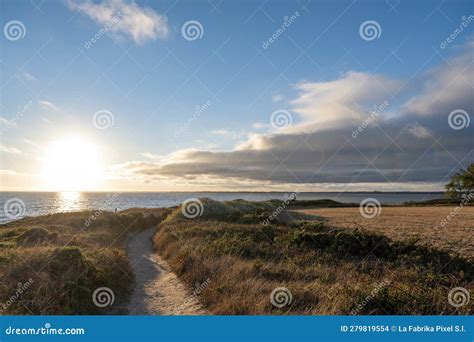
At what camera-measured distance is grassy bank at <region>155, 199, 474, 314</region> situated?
27.7 ft

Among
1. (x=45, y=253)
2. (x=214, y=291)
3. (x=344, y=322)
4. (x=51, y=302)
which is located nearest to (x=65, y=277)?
(x=51, y=302)

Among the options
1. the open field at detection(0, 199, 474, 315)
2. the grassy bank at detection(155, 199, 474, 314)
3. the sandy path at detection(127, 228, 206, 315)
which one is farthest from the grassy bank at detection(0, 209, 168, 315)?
the grassy bank at detection(155, 199, 474, 314)

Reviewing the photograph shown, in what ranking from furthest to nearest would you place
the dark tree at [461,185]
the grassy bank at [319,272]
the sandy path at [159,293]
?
the dark tree at [461,185] → the sandy path at [159,293] → the grassy bank at [319,272]

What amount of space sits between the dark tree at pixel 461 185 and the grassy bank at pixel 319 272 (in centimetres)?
8593

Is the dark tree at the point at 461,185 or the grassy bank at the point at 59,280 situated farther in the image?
the dark tree at the point at 461,185

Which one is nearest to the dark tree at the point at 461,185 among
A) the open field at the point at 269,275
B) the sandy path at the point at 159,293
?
the open field at the point at 269,275

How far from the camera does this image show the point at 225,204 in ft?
155

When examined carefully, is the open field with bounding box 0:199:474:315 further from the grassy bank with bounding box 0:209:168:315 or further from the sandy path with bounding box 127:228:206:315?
the sandy path with bounding box 127:228:206:315

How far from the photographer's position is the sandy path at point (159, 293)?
31.5 ft

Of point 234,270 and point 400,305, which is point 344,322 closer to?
point 400,305

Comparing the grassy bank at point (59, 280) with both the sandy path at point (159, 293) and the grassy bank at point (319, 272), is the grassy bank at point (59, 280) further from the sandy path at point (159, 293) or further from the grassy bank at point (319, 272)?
the grassy bank at point (319, 272)

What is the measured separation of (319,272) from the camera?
12.3 m

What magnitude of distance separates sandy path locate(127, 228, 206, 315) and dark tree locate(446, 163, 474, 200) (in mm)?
96526

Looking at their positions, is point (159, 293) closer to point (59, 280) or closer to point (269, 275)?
point (59, 280)
